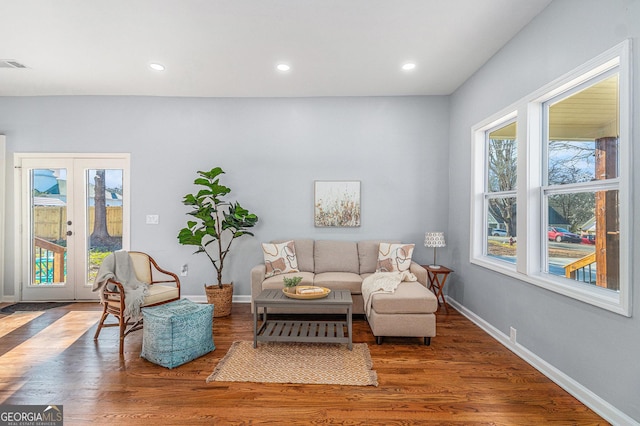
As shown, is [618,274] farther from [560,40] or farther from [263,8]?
[263,8]

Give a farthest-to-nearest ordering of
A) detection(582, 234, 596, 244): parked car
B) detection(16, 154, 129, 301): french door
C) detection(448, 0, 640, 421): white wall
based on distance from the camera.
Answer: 1. detection(16, 154, 129, 301): french door
2. detection(582, 234, 596, 244): parked car
3. detection(448, 0, 640, 421): white wall

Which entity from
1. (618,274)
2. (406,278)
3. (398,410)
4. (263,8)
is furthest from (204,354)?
(618,274)

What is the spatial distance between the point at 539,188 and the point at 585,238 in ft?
1.93

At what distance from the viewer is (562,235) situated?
244 centimetres

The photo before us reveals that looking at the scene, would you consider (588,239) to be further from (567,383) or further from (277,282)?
(277,282)

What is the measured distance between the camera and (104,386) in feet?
7.34

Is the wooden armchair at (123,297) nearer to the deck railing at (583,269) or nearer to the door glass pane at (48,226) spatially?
the door glass pane at (48,226)

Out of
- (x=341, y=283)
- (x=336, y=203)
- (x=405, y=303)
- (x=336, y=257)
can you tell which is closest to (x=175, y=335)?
(x=341, y=283)

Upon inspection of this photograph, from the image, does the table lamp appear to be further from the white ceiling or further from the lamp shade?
the white ceiling

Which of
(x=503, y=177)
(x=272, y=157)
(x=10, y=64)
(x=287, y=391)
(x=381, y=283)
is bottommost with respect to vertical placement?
(x=287, y=391)

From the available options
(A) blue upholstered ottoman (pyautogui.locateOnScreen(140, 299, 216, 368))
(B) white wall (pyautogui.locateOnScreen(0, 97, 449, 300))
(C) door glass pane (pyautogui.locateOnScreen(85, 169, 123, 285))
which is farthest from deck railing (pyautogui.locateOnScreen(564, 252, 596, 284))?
(C) door glass pane (pyautogui.locateOnScreen(85, 169, 123, 285))

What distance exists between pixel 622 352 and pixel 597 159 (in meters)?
1.29

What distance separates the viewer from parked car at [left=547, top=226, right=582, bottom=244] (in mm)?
2309

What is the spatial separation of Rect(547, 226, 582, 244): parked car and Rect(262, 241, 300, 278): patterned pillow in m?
2.81
